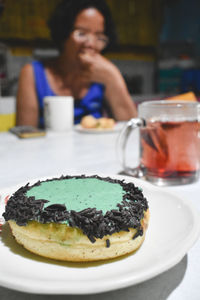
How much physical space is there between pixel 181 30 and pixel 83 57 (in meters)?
4.28

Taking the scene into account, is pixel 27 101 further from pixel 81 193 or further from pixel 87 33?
pixel 81 193

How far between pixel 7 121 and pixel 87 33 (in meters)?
0.90

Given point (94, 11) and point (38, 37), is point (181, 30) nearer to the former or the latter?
point (38, 37)

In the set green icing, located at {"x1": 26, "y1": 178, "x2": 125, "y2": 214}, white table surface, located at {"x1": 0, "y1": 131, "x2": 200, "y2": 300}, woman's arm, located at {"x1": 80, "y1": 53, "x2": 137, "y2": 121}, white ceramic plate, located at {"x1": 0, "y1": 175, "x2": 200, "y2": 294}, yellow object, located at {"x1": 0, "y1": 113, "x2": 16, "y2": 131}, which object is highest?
woman's arm, located at {"x1": 80, "y1": 53, "x2": 137, "y2": 121}

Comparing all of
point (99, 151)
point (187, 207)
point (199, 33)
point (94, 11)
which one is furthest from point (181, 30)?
point (187, 207)

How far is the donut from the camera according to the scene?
40 centimetres

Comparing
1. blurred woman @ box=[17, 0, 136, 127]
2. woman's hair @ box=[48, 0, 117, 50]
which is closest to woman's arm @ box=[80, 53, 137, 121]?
blurred woman @ box=[17, 0, 136, 127]

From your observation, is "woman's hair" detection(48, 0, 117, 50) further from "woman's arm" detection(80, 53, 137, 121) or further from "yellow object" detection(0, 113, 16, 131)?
"yellow object" detection(0, 113, 16, 131)

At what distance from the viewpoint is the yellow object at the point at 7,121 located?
7.69 ft

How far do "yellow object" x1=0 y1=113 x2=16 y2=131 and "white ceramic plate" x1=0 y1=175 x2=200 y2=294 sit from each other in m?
1.97

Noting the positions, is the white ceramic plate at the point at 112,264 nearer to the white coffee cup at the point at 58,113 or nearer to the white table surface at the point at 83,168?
the white table surface at the point at 83,168

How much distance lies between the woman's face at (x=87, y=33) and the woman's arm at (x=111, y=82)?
0.07m

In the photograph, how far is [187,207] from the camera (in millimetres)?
510

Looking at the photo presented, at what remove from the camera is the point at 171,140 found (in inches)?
31.2
